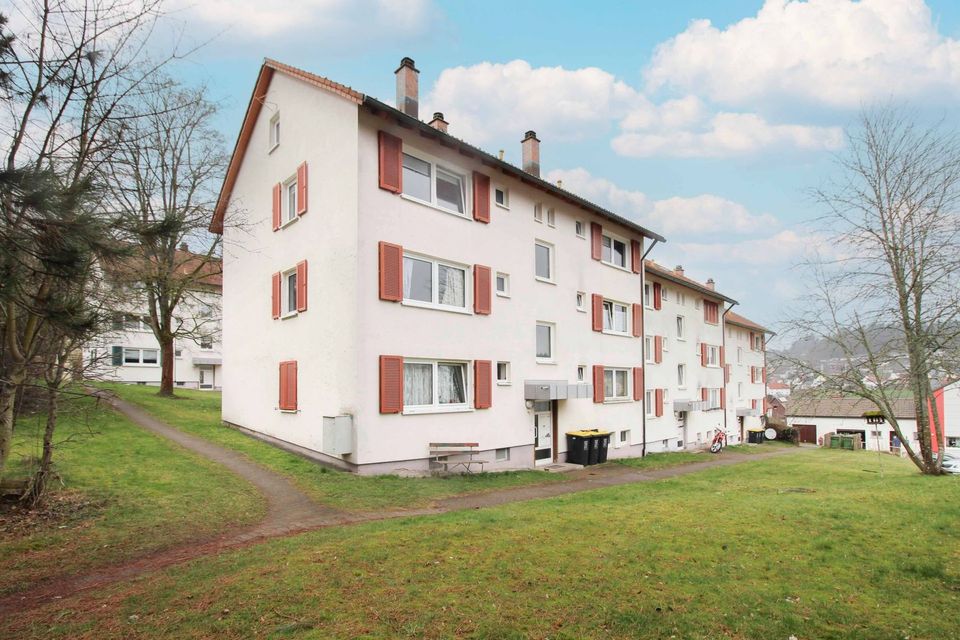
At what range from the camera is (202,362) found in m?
42.2

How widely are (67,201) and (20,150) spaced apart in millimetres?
2137

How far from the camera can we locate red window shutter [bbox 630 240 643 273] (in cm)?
2323

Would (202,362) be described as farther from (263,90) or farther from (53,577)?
(53,577)

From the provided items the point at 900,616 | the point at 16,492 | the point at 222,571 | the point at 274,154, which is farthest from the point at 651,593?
the point at 274,154

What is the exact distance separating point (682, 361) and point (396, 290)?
19859 millimetres

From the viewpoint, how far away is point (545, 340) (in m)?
18.1

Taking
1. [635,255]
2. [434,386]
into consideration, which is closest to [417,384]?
[434,386]

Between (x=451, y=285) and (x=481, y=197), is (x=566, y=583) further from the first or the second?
(x=481, y=197)

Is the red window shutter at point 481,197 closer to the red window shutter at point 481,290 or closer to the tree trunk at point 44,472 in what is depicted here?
the red window shutter at point 481,290

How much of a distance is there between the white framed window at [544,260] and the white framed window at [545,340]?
1.56 metres

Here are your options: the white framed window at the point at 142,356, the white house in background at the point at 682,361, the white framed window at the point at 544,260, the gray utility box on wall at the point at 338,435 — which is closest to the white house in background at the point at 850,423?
the white house in background at the point at 682,361

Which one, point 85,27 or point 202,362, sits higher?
point 85,27

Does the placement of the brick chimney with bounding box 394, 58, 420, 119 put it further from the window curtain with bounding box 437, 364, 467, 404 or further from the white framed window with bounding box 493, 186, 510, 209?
the window curtain with bounding box 437, 364, 467, 404

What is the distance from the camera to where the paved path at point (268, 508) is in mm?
5930
